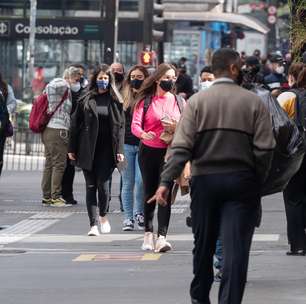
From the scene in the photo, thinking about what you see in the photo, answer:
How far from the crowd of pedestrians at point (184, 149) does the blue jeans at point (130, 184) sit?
13 mm

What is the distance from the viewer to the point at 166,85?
521 inches

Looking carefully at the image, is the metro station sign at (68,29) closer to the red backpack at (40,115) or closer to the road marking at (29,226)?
the red backpack at (40,115)

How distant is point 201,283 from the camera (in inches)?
358

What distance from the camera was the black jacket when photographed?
14633mm

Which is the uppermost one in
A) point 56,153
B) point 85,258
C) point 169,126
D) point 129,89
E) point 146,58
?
point 129,89

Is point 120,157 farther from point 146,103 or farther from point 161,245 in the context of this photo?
point 161,245

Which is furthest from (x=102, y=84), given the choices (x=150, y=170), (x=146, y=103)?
(x=150, y=170)

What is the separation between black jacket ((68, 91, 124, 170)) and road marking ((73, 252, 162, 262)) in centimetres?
164

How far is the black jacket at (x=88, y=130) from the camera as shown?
48.0 ft

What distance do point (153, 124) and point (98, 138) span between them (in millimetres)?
1460

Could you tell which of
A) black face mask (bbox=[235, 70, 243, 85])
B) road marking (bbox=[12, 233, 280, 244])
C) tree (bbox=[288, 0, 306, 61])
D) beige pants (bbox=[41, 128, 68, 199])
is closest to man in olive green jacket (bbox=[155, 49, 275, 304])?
black face mask (bbox=[235, 70, 243, 85])

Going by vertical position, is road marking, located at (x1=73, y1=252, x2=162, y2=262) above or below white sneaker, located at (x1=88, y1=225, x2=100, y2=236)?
above

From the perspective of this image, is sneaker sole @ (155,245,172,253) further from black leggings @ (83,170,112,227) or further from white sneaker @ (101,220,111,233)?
white sneaker @ (101,220,111,233)

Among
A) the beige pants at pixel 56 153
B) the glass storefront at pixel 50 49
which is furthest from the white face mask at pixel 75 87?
the glass storefront at pixel 50 49
